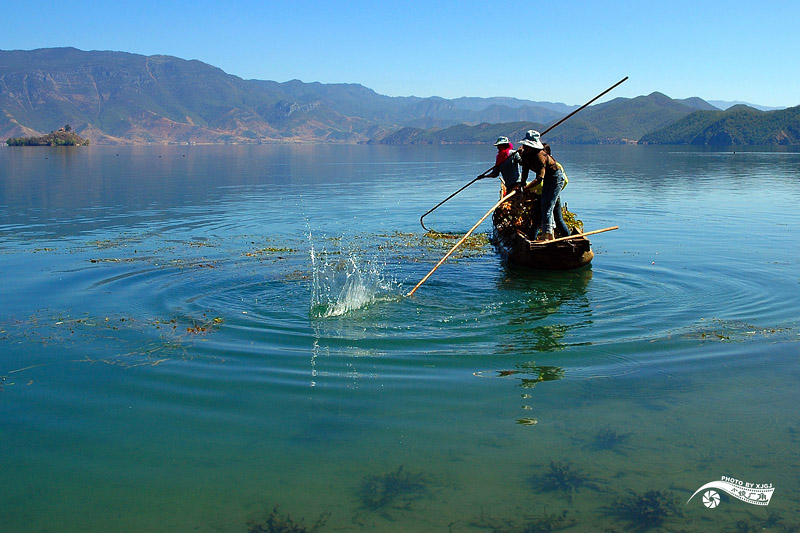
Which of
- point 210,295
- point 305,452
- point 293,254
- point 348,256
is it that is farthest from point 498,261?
point 305,452

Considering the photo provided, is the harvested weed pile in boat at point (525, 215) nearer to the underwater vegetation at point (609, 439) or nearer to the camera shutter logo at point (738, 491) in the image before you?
the underwater vegetation at point (609, 439)

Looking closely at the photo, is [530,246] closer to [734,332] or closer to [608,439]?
[734,332]

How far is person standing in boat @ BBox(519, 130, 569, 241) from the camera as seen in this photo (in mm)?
15531

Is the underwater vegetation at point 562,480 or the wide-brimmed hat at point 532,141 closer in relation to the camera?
the underwater vegetation at point 562,480

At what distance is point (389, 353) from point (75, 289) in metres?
8.15

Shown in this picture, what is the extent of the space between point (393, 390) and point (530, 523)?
3.17 metres

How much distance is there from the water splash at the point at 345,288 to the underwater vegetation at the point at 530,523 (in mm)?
6847

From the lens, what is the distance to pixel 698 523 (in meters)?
5.72

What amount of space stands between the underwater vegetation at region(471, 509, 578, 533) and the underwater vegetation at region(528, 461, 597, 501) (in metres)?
0.35

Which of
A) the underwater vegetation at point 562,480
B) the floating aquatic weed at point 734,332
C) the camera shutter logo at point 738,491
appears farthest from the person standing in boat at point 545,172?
the camera shutter logo at point 738,491

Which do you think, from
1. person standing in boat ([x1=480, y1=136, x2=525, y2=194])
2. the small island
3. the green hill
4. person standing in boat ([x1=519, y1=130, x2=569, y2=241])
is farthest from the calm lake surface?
the green hill

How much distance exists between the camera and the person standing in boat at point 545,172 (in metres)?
15.5

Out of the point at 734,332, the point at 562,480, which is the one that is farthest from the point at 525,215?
the point at 562,480

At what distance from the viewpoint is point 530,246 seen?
15.7m
